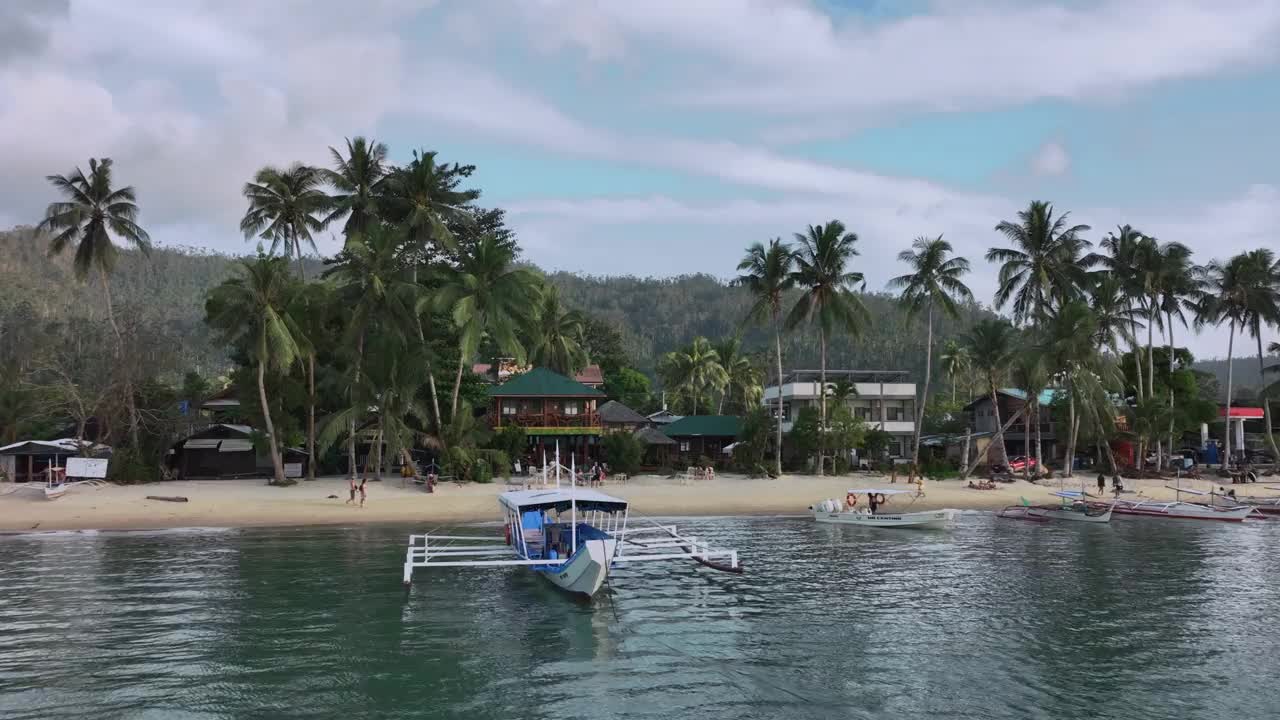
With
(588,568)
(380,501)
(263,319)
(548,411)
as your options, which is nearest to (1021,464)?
(548,411)

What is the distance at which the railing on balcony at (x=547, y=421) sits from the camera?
185ft

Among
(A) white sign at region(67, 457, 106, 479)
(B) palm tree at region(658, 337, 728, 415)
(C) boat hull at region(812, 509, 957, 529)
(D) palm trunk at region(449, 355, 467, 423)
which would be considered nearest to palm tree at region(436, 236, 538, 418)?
(D) palm trunk at region(449, 355, 467, 423)

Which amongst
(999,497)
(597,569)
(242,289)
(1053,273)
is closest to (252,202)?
(242,289)

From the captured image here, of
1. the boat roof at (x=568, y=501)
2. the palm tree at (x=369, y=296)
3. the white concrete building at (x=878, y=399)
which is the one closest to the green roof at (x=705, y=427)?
the white concrete building at (x=878, y=399)

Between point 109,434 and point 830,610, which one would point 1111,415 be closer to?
point 830,610

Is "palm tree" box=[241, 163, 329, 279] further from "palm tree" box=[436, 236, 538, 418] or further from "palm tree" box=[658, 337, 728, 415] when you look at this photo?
"palm tree" box=[658, 337, 728, 415]

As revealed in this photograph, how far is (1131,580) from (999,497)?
26614 mm

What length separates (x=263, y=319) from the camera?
44750 millimetres

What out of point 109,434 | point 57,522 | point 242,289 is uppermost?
point 242,289

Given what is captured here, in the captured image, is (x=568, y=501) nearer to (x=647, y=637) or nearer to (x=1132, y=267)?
(x=647, y=637)

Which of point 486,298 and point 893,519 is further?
point 486,298

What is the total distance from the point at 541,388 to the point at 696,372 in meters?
37.6

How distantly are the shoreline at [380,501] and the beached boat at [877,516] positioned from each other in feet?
12.5

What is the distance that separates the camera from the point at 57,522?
3772 centimetres
